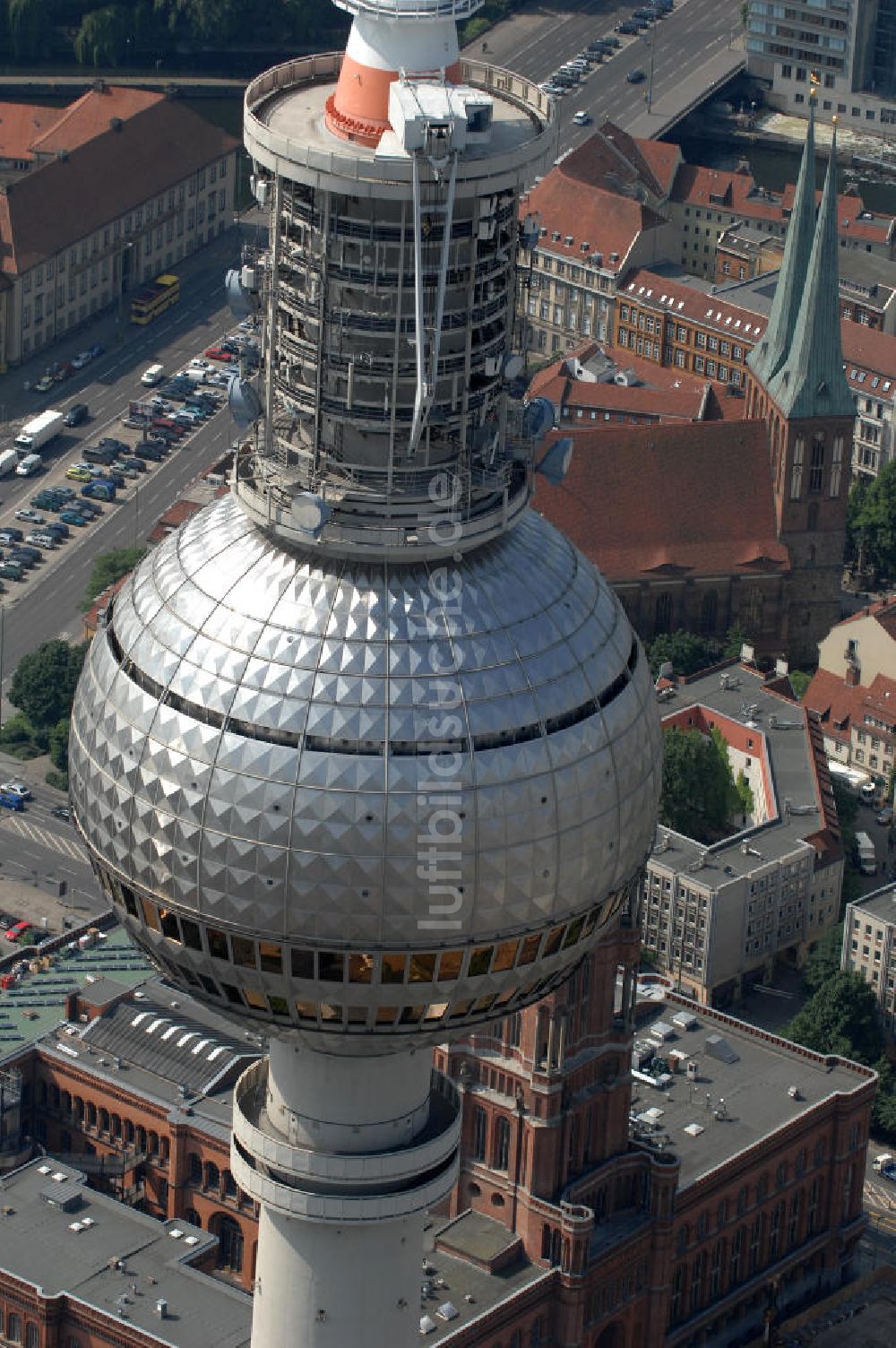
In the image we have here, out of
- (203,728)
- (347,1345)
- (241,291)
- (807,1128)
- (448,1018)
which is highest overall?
(241,291)

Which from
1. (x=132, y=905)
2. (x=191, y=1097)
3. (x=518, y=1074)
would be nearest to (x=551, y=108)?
(x=132, y=905)

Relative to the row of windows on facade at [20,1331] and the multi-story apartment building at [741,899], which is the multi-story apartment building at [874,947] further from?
the row of windows on facade at [20,1331]

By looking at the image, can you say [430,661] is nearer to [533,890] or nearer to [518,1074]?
[533,890]

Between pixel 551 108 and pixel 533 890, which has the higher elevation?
pixel 551 108

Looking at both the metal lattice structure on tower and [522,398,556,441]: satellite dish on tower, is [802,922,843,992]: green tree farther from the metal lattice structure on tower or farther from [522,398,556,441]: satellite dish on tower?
[522,398,556,441]: satellite dish on tower

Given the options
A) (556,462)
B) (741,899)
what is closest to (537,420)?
(556,462)

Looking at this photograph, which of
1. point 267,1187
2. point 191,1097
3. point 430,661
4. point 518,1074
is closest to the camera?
point 430,661
